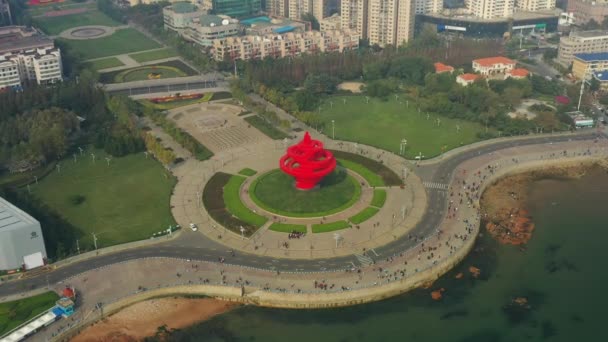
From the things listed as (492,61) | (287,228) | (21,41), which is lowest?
(287,228)

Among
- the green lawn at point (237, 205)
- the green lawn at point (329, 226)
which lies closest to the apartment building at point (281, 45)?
the green lawn at point (237, 205)

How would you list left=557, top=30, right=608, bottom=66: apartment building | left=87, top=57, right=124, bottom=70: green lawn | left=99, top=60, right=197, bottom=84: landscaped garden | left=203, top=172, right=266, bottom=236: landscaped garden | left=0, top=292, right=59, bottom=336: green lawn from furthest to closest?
left=87, top=57, right=124, bottom=70: green lawn < left=557, top=30, right=608, bottom=66: apartment building < left=99, top=60, right=197, bottom=84: landscaped garden < left=203, top=172, right=266, bottom=236: landscaped garden < left=0, top=292, right=59, bottom=336: green lawn

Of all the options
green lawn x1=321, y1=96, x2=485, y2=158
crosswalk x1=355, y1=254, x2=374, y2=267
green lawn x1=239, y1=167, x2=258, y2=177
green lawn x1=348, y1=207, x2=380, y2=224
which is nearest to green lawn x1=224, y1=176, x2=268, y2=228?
green lawn x1=239, y1=167, x2=258, y2=177

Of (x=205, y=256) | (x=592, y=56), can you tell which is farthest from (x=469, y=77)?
(x=205, y=256)

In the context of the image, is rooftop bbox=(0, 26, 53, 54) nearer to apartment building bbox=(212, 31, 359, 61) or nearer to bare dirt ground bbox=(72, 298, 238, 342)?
apartment building bbox=(212, 31, 359, 61)

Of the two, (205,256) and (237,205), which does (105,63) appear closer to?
(237,205)

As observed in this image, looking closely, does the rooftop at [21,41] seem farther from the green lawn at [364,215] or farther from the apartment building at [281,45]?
the green lawn at [364,215]
